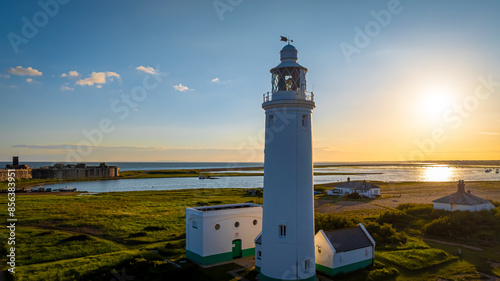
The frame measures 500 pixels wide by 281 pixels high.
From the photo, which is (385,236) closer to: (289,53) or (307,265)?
(307,265)

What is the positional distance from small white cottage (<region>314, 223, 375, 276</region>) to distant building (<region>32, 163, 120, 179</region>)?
407ft

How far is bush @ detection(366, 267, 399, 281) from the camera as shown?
18516 mm

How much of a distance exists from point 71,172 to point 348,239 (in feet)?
433

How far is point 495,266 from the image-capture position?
20641mm

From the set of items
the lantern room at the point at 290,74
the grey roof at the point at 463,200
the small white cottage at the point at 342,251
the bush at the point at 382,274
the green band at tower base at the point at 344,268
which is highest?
the lantern room at the point at 290,74

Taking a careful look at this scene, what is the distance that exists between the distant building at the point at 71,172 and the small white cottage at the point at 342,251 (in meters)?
124

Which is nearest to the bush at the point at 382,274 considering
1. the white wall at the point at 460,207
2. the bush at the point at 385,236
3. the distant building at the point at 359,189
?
the bush at the point at 385,236

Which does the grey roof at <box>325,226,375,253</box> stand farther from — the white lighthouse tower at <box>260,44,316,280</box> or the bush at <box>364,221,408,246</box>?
the bush at <box>364,221,408,246</box>

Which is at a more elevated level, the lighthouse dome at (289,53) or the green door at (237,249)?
the lighthouse dome at (289,53)

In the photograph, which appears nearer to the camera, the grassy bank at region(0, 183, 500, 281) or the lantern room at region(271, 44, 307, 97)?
the lantern room at region(271, 44, 307, 97)

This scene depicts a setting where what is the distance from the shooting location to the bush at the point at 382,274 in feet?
60.7

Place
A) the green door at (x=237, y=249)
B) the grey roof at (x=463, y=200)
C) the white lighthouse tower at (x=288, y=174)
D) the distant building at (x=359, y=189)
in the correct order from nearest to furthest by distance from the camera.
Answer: the white lighthouse tower at (x=288, y=174) < the green door at (x=237, y=249) < the grey roof at (x=463, y=200) < the distant building at (x=359, y=189)

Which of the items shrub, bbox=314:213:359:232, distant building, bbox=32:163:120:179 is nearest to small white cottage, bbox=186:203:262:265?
shrub, bbox=314:213:359:232

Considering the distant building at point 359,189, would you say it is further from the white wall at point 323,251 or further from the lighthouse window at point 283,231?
the lighthouse window at point 283,231
